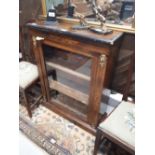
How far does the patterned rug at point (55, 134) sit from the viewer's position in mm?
1521

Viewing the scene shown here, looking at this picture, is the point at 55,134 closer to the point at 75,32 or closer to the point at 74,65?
the point at 74,65

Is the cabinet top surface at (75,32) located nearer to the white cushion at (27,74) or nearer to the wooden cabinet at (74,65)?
the wooden cabinet at (74,65)

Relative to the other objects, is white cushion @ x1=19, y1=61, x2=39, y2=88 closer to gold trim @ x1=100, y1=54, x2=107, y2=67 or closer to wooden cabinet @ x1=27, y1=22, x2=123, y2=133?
wooden cabinet @ x1=27, y1=22, x2=123, y2=133

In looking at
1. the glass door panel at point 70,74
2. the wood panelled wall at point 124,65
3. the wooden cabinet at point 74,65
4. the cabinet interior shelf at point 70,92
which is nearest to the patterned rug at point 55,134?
the wooden cabinet at point 74,65

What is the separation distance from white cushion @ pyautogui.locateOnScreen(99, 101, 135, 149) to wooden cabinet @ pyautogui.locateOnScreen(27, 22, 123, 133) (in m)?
0.21

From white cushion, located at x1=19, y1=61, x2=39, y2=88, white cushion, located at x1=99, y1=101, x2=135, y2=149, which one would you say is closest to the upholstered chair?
white cushion, located at x1=99, y1=101, x2=135, y2=149

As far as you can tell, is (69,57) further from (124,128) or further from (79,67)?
(124,128)

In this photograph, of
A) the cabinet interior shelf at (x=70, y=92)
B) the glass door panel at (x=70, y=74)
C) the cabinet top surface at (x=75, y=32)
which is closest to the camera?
the cabinet top surface at (x=75, y=32)

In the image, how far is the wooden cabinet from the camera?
1.16 m

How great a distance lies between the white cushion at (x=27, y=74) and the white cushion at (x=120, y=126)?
87 cm

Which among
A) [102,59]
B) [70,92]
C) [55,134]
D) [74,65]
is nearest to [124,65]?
[102,59]

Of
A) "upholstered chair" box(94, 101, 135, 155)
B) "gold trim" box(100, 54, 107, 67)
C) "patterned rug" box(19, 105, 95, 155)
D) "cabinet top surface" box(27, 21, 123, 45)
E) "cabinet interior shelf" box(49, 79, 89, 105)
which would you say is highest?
"cabinet top surface" box(27, 21, 123, 45)
